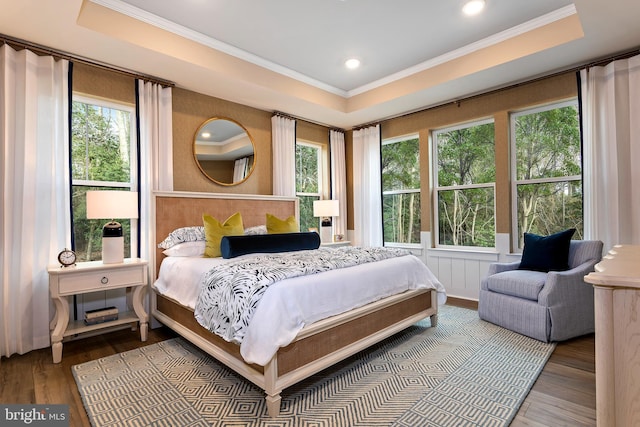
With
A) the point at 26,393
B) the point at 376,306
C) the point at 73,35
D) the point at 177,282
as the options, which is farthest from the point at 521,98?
the point at 26,393

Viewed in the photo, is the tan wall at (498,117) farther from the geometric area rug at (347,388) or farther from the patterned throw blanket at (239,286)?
the patterned throw blanket at (239,286)

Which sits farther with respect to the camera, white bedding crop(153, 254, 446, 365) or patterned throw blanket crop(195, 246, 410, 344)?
patterned throw blanket crop(195, 246, 410, 344)

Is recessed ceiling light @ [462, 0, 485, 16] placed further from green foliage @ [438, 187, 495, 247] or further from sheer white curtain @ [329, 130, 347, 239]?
sheer white curtain @ [329, 130, 347, 239]

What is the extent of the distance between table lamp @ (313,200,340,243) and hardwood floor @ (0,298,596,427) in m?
2.76

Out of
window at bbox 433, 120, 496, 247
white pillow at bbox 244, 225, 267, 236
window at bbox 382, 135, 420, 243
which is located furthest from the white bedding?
window at bbox 382, 135, 420, 243

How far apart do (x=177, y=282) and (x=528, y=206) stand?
396 cm

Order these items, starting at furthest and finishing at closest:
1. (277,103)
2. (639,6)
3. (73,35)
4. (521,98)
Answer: (277,103)
(521,98)
(73,35)
(639,6)

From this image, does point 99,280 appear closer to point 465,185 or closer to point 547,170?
point 465,185

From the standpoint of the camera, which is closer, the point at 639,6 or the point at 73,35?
the point at 639,6

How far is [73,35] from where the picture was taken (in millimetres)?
2664

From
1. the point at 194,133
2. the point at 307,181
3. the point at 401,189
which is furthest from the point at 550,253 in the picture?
the point at 194,133

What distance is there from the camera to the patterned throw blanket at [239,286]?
195cm

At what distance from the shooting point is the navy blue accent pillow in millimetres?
3111

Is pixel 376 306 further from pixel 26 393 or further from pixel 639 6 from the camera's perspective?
pixel 639 6
